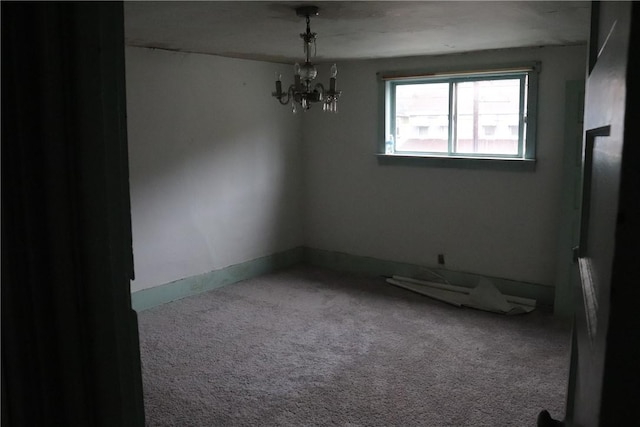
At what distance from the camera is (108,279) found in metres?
0.79

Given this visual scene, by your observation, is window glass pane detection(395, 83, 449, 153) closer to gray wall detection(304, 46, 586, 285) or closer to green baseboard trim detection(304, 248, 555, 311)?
gray wall detection(304, 46, 586, 285)

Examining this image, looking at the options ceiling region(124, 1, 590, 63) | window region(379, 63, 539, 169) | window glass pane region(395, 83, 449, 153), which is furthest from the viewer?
window glass pane region(395, 83, 449, 153)

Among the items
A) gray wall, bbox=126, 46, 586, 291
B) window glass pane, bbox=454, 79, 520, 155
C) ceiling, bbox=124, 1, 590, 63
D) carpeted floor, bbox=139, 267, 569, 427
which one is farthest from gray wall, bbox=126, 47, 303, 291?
window glass pane, bbox=454, 79, 520, 155

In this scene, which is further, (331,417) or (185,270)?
(185,270)

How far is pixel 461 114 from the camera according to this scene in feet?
16.4

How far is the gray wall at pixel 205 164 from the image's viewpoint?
460 centimetres

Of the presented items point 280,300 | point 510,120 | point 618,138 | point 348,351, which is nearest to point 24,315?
point 618,138

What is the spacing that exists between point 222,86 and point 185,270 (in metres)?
1.70

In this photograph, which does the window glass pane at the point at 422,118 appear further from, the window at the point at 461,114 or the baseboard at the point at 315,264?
the baseboard at the point at 315,264

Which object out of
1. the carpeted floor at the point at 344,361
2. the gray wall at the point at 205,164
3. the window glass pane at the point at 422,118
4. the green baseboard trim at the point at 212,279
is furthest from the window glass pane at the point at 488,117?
the green baseboard trim at the point at 212,279

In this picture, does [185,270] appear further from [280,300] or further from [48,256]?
[48,256]

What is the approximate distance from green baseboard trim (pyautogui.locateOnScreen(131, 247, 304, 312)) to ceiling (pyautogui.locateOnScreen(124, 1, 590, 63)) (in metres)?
1.99

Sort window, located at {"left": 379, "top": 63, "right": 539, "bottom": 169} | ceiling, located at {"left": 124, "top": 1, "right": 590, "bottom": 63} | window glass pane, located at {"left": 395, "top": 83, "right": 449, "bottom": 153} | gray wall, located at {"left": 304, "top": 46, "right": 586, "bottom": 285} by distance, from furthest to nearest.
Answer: window glass pane, located at {"left": 395, "top": 83, "right": 449, "bottom": 153} < window, located at {"left": 379, "top": 63, "right": 539, "bottom": 169} < gray wall, located at {"left": 304, "top": 46, "right": 586, "bottom": 285} < ceiling, located at {"left": 124, "top": 1, "right": 590, "bottom": 63}

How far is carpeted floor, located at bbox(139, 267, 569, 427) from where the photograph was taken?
3031 mm
